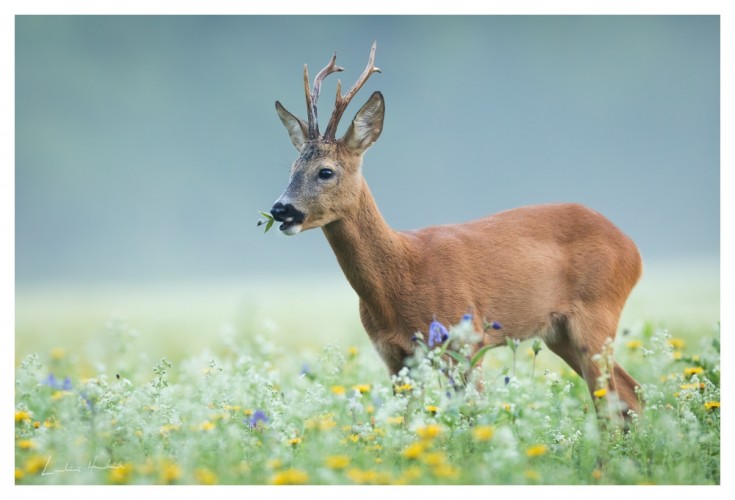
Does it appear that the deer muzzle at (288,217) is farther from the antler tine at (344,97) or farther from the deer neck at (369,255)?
the antler tine at (344,97)

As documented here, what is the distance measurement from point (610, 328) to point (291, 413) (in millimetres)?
2156

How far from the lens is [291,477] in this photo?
3.86 m

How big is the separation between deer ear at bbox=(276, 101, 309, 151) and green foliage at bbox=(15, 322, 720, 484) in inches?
55.4

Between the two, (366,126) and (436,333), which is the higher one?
(366,126)

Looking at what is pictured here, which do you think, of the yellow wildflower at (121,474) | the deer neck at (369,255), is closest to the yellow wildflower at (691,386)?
the deer neck at (369,255)

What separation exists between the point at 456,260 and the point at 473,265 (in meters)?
0.11

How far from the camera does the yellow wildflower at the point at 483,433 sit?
3893mm

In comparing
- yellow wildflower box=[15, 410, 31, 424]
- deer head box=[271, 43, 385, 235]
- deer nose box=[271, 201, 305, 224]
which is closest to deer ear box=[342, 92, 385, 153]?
deer head box=[271, 43, 385, 235]

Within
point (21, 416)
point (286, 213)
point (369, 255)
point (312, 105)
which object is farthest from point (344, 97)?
point (21, 416)

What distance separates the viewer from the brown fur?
5227 mm

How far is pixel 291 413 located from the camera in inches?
189

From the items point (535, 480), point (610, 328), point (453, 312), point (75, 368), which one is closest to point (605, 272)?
point (610, 328)

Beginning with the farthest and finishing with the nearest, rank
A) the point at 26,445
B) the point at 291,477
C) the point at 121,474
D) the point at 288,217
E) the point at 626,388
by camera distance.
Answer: the point at 626,388 < the point at 288,217 < the point at 26,445 < the point at 121,474 < the point at 291,477

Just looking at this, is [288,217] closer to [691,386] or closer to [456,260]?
[456,260]
